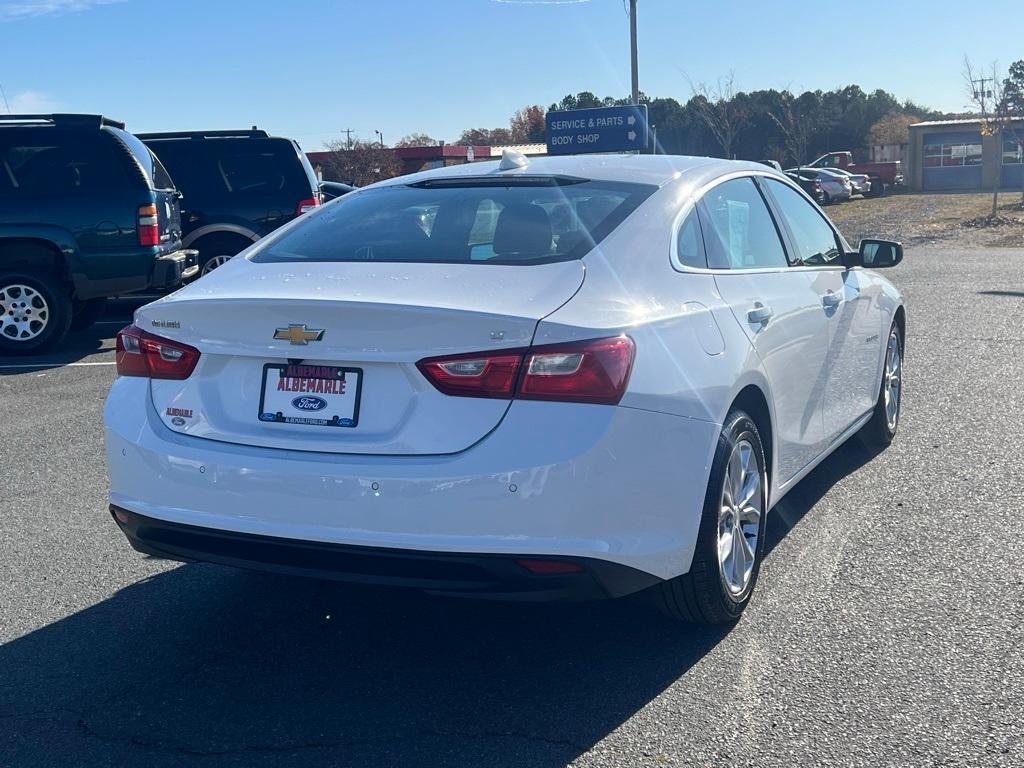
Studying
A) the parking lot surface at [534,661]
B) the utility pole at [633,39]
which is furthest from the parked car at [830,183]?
the parking lot surface at [534,661]

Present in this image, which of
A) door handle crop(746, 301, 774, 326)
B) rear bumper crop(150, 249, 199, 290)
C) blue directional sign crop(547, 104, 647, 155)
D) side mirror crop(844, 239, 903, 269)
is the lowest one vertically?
A: rear bumper crop(150, 249, 199, 290)

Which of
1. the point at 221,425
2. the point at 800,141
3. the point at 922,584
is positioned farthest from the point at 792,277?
the point at 800,141

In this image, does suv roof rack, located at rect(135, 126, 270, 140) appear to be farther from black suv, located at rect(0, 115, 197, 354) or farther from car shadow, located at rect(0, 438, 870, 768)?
car shadow, located at rect(0, 438, 870, 768)

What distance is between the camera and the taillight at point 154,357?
3.66 meters

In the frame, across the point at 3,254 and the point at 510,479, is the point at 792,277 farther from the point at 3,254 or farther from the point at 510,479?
the point at 3,254

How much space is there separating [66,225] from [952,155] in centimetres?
5101

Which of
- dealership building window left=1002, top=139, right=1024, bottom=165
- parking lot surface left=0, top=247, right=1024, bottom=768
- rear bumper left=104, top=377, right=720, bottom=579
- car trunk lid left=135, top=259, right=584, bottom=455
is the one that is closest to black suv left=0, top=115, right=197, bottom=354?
parking lot surface left=0, top=247, right=1024, bottom=768

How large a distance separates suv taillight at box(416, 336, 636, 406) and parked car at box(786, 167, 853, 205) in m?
44.5

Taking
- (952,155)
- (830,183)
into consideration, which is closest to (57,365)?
(830,183)

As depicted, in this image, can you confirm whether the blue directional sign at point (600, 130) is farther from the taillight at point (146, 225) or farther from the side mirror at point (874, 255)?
the side mirror at point (874, 255)

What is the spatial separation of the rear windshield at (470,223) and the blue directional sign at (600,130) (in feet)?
89.5

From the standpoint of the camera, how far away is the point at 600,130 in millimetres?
31906

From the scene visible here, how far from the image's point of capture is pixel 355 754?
320cm

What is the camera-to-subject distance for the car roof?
4.47 metres
